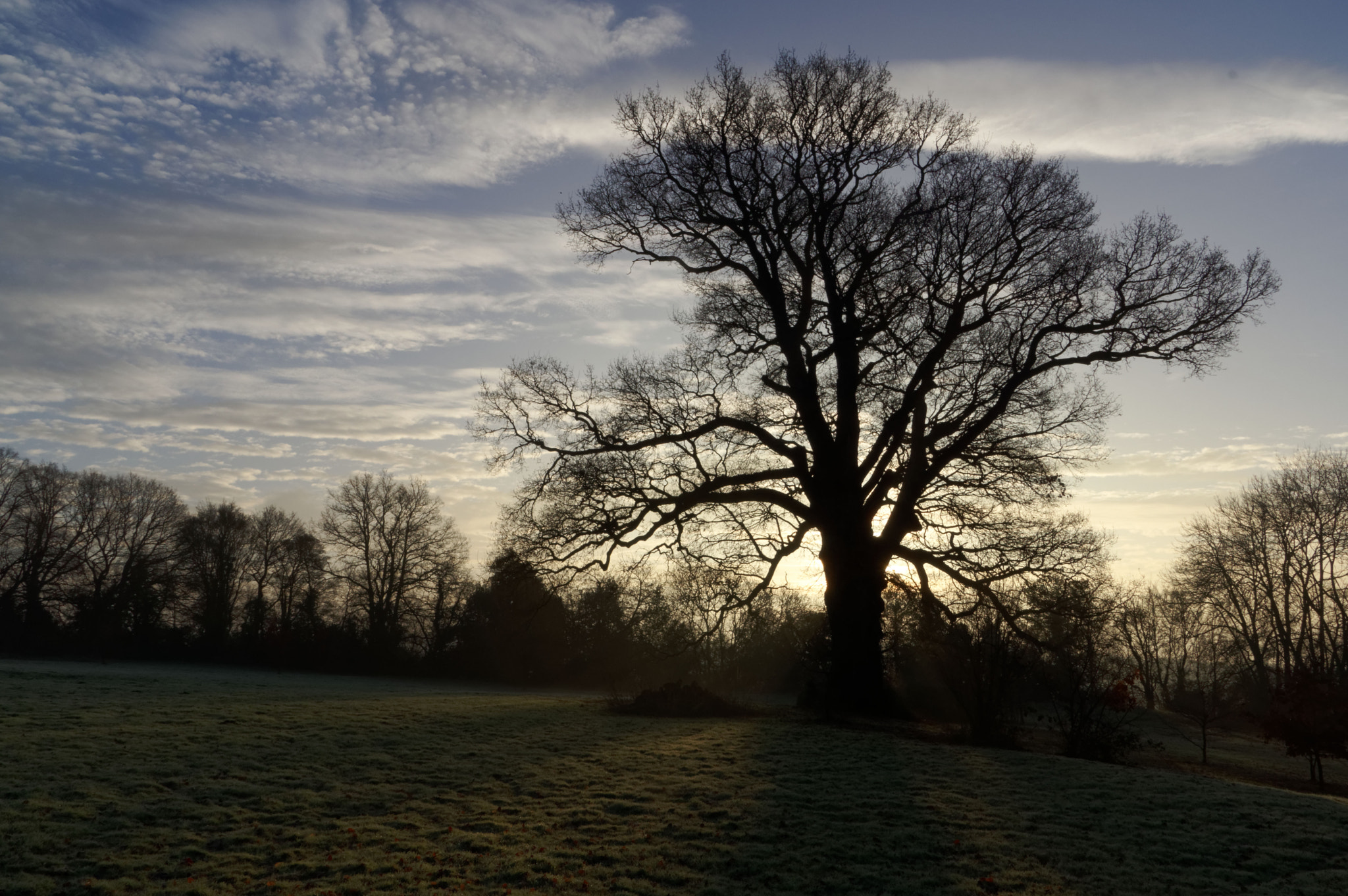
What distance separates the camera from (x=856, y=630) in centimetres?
1925

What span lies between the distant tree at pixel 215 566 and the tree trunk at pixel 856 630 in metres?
43.0

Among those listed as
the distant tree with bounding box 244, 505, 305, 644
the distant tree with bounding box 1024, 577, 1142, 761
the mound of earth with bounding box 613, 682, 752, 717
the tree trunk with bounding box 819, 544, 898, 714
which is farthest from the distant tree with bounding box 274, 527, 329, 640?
the distant tree with bounding box 1024, 577, 1142, 761

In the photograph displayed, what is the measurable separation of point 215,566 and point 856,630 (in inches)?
1816

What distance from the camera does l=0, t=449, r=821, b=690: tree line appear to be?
42750mm

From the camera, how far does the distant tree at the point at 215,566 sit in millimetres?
49344

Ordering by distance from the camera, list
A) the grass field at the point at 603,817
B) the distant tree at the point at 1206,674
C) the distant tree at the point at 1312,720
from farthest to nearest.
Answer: the distant tree at the point at 1206,674 → the distant tree at the point at 1312,720 → the grass field at the point at 603,817

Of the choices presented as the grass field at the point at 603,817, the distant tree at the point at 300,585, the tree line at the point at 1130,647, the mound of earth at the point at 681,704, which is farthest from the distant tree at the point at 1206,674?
the distant tree at the point at 300,585

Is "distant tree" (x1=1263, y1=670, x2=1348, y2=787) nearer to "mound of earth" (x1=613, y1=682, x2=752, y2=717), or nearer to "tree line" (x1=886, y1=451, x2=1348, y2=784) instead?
"tree line" (x1=886, y1=451, x2=1348, y2=784)

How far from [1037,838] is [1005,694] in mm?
7448

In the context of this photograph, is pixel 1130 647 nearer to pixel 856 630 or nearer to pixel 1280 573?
pixel 1280 573

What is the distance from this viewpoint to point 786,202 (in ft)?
65.0

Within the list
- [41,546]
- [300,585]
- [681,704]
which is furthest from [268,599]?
[681,704]

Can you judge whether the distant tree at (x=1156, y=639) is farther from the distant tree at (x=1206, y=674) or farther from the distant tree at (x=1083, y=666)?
the distant tree at (x=1083, y=666)

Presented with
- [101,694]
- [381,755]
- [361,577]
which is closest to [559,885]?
[381,755]
